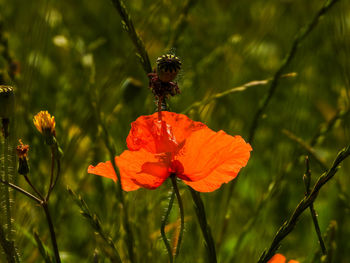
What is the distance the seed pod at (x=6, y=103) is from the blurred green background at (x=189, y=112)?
6.1 inches

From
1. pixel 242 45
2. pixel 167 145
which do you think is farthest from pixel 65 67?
pixel 167 145

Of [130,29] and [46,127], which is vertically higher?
[130,29]

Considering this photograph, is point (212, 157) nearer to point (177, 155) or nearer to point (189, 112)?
point (177, 155)

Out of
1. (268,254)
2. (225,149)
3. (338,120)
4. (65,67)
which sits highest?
(65,67)

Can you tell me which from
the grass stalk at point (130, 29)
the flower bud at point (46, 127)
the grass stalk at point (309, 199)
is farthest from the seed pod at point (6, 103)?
the grass stalk at point (309, 199)

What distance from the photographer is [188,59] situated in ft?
4.16

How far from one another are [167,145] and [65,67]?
96 cm

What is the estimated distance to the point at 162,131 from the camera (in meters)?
0.56

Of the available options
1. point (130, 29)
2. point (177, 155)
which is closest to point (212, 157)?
point (177, 155)

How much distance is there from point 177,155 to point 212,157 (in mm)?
39

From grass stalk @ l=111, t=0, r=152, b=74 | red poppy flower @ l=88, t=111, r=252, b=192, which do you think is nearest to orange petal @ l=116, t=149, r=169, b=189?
red poppy flower @ l=88, t=111, r=252, b=192

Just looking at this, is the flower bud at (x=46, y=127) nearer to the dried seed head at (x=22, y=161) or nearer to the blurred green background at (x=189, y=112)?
the dried seed head at (x=22, y=161)

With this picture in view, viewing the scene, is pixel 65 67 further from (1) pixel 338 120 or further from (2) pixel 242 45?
(1) pixel 338 120

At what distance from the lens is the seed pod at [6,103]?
1.71 feet
